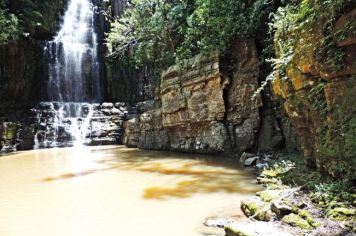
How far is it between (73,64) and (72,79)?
96 cm

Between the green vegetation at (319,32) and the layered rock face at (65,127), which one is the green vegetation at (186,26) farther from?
the green vegetation at (319,32)

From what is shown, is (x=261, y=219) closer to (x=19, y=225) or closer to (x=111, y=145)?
(x=19, y=225)

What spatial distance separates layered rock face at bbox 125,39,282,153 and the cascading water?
6.53m

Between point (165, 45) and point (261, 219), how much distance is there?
12.0 metres

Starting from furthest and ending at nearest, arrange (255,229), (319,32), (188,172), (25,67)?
(25,67) → (188,172) → (319,32) → (255,229)

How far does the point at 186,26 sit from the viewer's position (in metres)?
13.9

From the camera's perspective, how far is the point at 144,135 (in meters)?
15.5

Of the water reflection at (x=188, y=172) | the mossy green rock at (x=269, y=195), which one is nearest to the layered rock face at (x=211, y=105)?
the water reflection at (x=188, y=172)

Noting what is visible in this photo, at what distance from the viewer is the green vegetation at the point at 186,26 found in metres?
10.6

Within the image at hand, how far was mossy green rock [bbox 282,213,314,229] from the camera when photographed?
3.81m

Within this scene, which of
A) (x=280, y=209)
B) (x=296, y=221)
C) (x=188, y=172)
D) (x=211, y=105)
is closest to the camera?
(x=296, y=221)

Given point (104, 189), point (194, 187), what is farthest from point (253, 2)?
point (104, 189)

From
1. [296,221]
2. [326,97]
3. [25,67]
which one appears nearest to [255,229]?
[296,221]

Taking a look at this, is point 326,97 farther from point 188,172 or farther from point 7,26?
point 7,26
